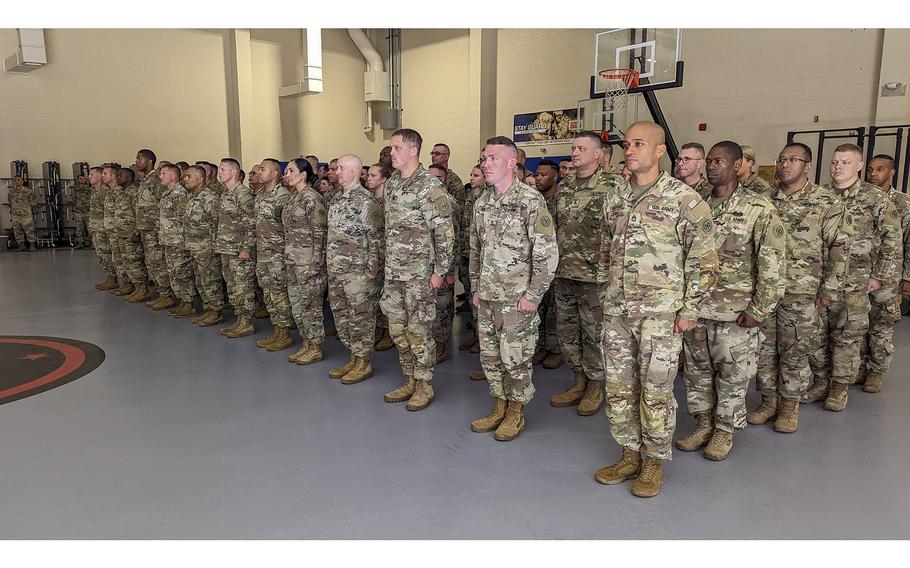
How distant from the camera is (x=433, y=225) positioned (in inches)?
150

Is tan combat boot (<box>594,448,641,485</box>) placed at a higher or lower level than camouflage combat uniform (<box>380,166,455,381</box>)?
lower

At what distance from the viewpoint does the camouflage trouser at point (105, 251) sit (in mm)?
8188

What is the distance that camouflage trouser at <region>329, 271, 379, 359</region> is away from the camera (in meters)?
4.32

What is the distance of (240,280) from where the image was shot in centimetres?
568

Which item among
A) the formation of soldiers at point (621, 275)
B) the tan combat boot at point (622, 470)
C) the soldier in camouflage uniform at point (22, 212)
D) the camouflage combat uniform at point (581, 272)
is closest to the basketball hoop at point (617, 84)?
the formation of soldiers at point (621, 275)

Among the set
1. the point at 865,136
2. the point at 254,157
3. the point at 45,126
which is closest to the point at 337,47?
the point at 254,157

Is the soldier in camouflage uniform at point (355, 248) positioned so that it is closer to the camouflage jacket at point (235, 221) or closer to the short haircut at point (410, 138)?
the short haircut at point (410, 138)

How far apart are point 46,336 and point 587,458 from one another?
17.7 feet

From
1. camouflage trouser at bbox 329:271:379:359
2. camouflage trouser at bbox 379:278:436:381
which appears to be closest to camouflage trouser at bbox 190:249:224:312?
camouflage trouser at bbox 329:271:379:359

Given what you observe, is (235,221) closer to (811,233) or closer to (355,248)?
(355,248)

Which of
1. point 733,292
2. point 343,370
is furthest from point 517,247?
point 343,370

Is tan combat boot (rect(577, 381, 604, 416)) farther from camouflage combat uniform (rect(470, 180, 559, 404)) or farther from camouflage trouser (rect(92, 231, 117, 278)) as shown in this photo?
camouflage trouser (rect(92, 231, 117, 278))
